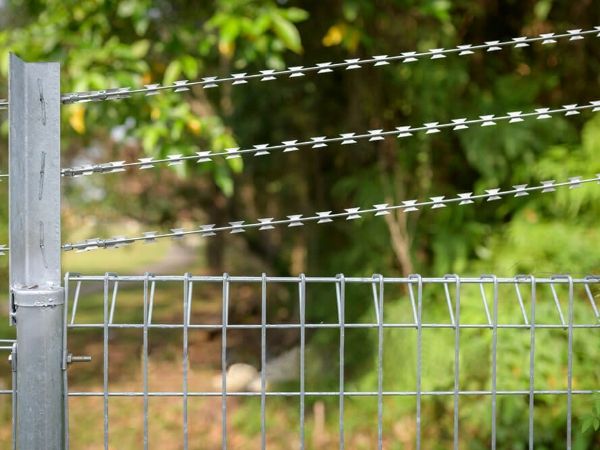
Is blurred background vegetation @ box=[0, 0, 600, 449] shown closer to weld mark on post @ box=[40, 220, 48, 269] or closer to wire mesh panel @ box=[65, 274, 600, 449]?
wire mesh panel @ box=[65, 274, 600, 449]

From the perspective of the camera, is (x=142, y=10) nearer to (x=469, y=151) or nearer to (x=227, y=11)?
(x=227, y=11)

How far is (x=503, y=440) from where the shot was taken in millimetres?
4059

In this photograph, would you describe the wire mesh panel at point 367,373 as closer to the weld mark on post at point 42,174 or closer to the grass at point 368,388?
the grass at point 368,388

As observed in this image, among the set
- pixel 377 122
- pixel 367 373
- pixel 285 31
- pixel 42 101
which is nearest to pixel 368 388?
pixel 367 373

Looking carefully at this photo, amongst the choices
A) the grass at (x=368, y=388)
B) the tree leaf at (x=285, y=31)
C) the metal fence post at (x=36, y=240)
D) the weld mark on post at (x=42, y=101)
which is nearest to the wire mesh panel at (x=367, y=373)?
the grass at (x=368, y=388)

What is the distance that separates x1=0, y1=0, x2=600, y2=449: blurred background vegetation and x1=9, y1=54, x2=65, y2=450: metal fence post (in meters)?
1.73

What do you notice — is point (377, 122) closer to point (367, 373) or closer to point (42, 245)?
point (367, 373)

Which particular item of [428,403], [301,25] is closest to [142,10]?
[301,25]

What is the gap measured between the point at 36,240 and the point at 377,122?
12.9 feet

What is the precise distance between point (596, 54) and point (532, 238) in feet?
5.37

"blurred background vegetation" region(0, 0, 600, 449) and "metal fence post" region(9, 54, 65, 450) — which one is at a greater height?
"blurred background vegetation" region(0, 0, 600, 449)

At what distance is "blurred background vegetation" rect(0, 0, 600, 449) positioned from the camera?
3947 mm

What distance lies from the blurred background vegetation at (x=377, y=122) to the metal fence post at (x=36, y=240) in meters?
1.73

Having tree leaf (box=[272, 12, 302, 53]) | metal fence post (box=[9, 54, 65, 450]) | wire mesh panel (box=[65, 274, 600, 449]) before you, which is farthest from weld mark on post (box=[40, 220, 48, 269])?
tree leaf (box=[272, 12, 302, 53])
